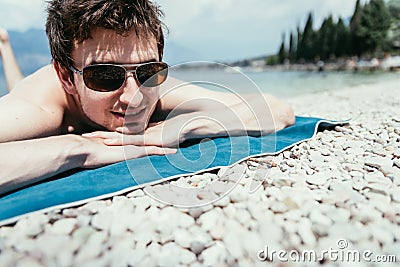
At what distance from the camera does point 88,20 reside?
6.08 feet

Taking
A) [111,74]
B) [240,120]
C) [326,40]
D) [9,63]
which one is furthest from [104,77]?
[326,40]

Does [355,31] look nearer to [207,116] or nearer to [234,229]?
[207,116]

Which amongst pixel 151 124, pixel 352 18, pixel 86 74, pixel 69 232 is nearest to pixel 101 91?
pixel 86 74

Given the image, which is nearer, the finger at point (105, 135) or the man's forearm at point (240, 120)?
the finger at point (105, 135)

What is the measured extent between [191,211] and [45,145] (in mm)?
821

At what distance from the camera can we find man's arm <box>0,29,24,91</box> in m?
4.26

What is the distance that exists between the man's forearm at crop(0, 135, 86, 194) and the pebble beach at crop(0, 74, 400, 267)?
1.10 feet

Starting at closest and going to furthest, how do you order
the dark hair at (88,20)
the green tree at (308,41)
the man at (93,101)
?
the man at (93,101) < the dark hair at (88,20) < the green tree at (308,41)

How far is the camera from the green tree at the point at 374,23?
28.3 m

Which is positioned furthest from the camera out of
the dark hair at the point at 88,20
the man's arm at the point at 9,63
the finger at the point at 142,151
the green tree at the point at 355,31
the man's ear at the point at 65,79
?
the green tree at the point at 355,31

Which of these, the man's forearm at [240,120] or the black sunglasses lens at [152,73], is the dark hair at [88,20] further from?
the man's forearm at [240,120]

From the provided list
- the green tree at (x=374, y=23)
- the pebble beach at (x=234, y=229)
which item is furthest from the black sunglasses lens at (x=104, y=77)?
the green tree at (x=374, y=23)

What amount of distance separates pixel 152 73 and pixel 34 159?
2.72ft

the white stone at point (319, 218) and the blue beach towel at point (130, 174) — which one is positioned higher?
the blue beach towel at point (130, 174)
